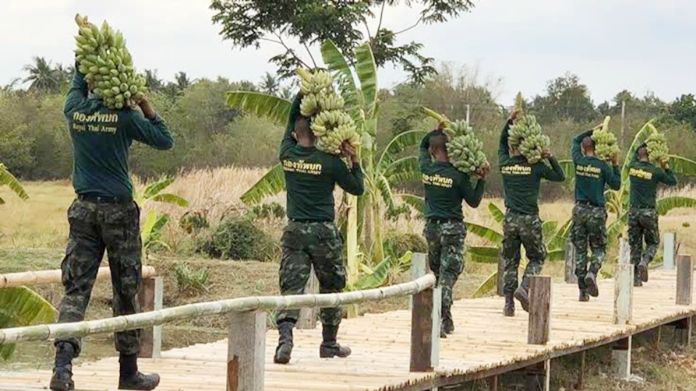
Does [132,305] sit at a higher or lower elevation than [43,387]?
higher

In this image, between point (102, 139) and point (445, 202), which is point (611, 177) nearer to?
point (445, 202)

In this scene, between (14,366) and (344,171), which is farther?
(14,366)

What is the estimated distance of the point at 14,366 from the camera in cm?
1523

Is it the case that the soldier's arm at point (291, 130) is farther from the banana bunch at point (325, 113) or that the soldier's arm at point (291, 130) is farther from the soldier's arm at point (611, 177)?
the soldier's arm at point (611, 177)

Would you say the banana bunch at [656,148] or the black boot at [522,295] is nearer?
the black boot at [522,295]

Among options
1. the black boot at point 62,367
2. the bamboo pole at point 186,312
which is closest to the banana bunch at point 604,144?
the bamboo pole at point 186,312

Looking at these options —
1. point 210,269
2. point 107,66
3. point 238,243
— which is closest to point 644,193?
point 210,269

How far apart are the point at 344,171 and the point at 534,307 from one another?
3.12 m

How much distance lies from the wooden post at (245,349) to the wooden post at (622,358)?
301 inches

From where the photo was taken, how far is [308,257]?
30.4 feet

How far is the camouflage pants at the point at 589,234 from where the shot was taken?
14.9 meters

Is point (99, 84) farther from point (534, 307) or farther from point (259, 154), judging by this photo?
point (259, 154)

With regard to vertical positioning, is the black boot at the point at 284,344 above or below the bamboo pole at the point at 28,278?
below

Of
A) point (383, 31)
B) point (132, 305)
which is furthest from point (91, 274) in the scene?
point (383, 31)
